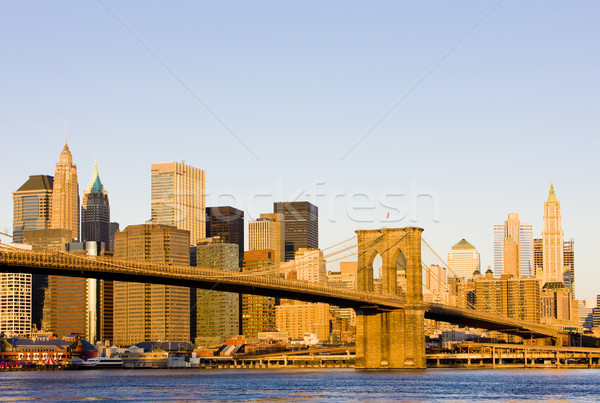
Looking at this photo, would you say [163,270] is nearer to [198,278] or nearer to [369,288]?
[198,278]

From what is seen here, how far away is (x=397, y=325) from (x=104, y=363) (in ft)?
274

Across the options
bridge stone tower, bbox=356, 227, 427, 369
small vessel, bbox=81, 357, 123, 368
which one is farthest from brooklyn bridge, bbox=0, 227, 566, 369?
small vessel, bbox=81, 357, 123, 368

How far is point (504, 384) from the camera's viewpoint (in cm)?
7344

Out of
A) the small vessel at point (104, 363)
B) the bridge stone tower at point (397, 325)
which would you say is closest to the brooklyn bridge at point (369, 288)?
the bridge stone tower at point (397, 325)

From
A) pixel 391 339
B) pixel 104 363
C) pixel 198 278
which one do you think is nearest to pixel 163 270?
pixel 198 278

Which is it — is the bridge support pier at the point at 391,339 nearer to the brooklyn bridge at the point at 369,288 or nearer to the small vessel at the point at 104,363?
the brooklyn bridge at the point at 369,288

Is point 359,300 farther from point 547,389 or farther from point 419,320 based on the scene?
point 547,389

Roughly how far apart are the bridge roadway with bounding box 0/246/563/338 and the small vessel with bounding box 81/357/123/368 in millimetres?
73324

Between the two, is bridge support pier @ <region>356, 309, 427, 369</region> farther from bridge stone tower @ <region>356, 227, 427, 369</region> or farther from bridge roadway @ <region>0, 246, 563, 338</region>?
bridge roadway @ <region>0, 246, 563, 338</region>

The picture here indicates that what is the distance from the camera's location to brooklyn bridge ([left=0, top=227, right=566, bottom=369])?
6875cm

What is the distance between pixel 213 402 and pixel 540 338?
101237mm

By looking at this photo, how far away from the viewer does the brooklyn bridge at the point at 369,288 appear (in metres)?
68.8

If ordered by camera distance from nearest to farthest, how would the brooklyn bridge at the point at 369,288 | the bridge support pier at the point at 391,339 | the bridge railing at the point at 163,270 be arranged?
the bridge railing at the point at 163,270 < the brooklyn bridge at the point at 369,288 < the bridge support pier at the point at 391,339

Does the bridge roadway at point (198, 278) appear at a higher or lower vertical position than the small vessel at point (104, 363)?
higher
